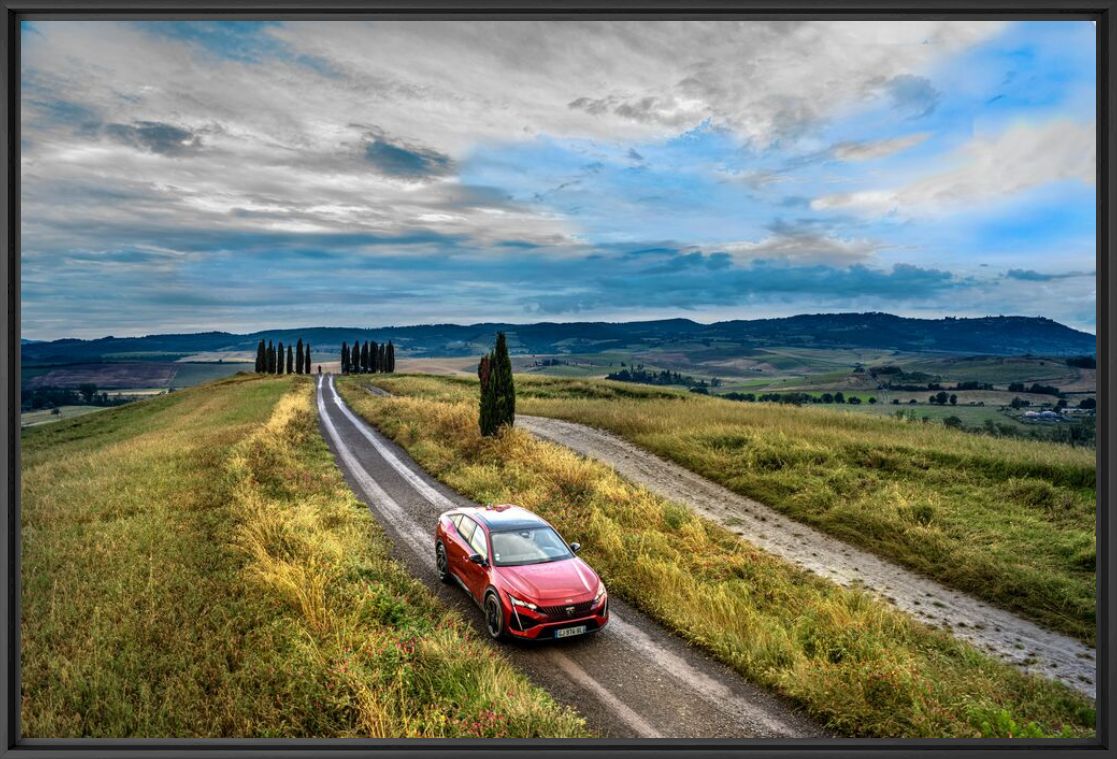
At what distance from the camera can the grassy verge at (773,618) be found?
5180 millimetres

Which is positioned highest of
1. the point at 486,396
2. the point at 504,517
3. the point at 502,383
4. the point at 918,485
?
the point at 502,383

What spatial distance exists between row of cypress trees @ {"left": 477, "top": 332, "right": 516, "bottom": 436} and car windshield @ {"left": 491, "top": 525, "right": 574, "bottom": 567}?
12.8 feet

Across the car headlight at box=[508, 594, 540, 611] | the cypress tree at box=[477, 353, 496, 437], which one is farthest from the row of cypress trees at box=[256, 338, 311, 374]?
the car headlight at box=[508, 594, 540, 611]

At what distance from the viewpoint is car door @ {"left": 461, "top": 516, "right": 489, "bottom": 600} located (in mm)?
6941

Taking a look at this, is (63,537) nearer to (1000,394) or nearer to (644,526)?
(644,526)

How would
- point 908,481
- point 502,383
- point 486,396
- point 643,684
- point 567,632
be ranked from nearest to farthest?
point 643,684 < point 567,632 < point 502,383 < point 486,396 < point 908,481

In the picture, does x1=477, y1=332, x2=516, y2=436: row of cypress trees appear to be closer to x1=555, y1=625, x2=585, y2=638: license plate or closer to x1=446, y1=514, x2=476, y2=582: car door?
x1=446, y1=514, x2=476, y2=582: car door

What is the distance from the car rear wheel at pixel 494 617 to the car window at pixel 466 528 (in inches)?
41.5

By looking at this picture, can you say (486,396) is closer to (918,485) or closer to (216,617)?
(216,617)

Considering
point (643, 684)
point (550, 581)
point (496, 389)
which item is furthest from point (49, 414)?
point (643, 684)

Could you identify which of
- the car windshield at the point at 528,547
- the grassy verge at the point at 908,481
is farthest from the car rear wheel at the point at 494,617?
the grassy verge at the point at 908,481

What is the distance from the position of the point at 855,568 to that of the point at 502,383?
7.35 meters

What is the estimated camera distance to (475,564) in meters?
7.12

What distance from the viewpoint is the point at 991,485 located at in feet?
38.4
